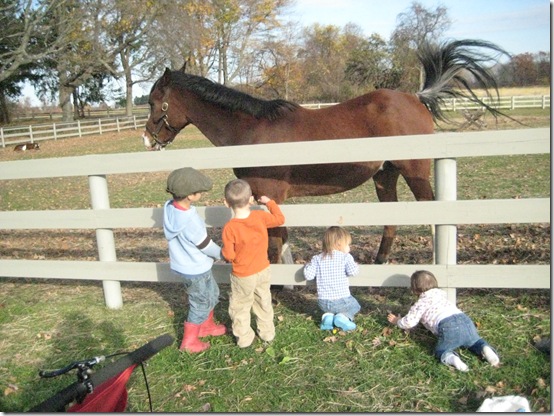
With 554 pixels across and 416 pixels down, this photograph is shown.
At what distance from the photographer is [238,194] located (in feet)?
11.1

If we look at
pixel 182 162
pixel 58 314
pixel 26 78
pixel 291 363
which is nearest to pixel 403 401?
pixel 291 363

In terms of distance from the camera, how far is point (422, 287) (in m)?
3.48

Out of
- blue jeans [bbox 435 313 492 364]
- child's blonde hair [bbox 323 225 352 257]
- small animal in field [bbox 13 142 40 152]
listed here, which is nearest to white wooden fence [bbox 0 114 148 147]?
small animal in field [bbox 13 142 40 152]

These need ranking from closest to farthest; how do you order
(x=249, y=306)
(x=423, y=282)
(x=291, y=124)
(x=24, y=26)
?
(x=423, y=282) < (x=249, y=306) < (x=291, y=124) < (x=24, y=26)

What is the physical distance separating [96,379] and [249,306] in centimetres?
208

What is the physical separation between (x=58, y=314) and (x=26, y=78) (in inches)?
1925

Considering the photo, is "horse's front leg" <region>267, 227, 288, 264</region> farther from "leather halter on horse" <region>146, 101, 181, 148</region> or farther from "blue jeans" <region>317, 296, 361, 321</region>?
"leather halter on horse" <region>146, 101, 181, 148</region>

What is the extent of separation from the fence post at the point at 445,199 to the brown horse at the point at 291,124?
122 centimetres

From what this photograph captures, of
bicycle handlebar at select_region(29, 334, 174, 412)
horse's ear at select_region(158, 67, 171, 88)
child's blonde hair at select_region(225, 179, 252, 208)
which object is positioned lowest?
bicycle handlebar at select_region(29, 334, 174, 412)

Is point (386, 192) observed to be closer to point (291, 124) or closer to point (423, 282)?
point (291, 124)

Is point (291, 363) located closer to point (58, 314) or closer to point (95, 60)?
point (58, 314)

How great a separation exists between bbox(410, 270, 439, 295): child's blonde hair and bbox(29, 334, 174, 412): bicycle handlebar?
2.23 metres

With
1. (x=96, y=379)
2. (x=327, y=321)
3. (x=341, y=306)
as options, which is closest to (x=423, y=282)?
(x=341, y=306)

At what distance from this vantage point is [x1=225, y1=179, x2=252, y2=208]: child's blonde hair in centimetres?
338
